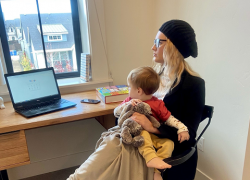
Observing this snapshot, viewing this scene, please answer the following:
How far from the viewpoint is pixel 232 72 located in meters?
1.39

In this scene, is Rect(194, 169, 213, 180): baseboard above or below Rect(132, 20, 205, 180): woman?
below

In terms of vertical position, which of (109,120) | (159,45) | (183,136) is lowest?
(109,120)

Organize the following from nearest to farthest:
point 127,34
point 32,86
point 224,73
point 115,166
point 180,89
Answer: point 115,166 → point 180,89 → point 224,73 → point 32,86 → point 127,34

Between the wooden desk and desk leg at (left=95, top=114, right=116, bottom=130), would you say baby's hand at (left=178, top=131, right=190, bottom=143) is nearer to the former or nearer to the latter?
the wooden desk

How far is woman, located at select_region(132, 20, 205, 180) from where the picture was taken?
3.76 feet

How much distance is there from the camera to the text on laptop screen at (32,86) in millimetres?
1494

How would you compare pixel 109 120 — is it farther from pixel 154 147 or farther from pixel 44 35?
pixel 44 35

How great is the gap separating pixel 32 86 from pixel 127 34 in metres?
1.01

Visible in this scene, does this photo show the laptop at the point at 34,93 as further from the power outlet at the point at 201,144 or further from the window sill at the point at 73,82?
the power outlet at the point at 201,144

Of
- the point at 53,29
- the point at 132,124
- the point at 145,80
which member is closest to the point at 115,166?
the point at 132,124

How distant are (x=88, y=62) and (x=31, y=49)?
21.3 inches

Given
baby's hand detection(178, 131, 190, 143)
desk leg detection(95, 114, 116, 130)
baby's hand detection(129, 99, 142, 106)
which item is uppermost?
baby's hand detection(129, 99, 142, 106)

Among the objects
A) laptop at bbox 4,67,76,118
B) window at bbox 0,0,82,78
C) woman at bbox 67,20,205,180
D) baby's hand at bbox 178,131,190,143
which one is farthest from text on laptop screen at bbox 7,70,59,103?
baby's hand at bbox 178,131,190,143

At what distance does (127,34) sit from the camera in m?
2.05
